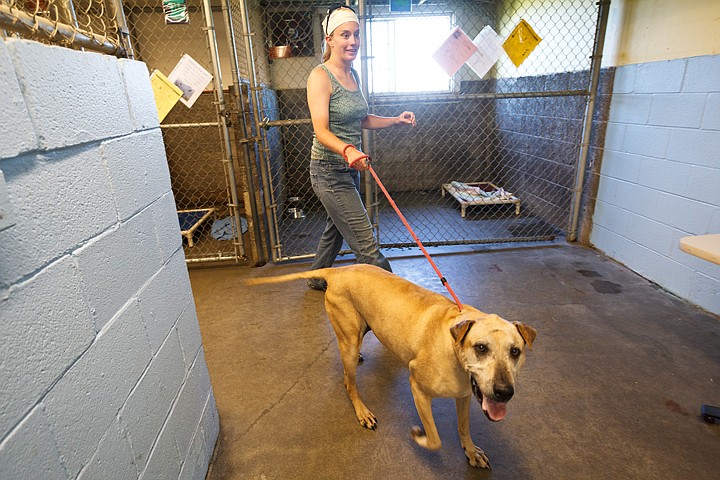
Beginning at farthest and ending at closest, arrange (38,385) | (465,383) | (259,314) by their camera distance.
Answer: (259,314) < (465,383) < (38,385)

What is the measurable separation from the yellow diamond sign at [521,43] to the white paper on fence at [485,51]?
99 mm

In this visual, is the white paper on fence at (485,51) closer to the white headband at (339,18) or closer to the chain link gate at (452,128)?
the chain link gate at (452,128)

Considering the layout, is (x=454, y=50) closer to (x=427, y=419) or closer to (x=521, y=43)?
(x=521, y=43)

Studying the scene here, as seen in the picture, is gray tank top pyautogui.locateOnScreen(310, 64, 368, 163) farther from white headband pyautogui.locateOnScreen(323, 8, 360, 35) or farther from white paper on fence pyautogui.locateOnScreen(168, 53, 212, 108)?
white paper on fence pyautogui.locateOnScreen(168, 53, 212, 108)

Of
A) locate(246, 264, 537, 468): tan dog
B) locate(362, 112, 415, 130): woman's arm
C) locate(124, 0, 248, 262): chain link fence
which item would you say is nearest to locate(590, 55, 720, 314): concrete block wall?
locate(362, 112, 415, 130): woman's arm

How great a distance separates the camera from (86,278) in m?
0.99

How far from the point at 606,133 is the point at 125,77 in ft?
13.2

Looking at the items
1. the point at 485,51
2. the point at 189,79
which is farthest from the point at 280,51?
the point at 485,51

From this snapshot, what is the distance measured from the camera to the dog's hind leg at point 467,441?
1737 millimetres

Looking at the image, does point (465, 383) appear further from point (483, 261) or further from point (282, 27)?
point (282, 27)

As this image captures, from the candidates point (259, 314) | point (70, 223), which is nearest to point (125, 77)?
point (70, 223)

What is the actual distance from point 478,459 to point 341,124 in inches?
79.6

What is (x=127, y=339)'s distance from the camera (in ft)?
3.83

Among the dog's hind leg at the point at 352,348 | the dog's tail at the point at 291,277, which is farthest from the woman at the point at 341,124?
the dog's hind leg at the point at 352,348
